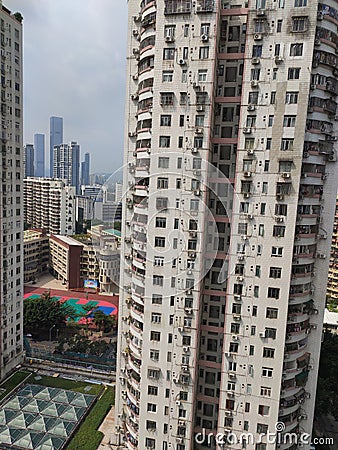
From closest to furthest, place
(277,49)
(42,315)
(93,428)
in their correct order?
(277,49) < (93,428) < (42,315)

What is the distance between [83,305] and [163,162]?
12568 millimetres

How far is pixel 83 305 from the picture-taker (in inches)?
672

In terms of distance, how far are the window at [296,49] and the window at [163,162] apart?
2920 millimetres

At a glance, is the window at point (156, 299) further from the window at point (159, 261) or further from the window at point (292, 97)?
the window at point (292, 97)

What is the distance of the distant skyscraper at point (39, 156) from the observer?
65.1 metres

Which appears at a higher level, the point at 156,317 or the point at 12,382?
the point at 156,317


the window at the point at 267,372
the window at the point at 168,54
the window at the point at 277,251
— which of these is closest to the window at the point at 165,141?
the window at the point at 168,54

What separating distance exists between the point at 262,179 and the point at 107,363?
9.53m

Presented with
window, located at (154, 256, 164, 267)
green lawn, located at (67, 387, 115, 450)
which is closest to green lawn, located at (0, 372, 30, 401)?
green lawn, located at (67, 387, 115, 450)

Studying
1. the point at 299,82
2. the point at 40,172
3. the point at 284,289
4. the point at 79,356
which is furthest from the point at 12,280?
the point at 40,172

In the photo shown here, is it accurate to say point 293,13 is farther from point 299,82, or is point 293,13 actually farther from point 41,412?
point 41,412

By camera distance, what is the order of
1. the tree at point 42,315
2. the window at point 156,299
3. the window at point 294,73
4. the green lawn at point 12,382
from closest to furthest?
the window at point 294,73 → the window at point 156,299 → the green lawn at point 12,382 → the tree at point 42,315

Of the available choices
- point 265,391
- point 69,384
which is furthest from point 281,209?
point 69,384

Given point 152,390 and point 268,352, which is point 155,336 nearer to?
point 152,390
